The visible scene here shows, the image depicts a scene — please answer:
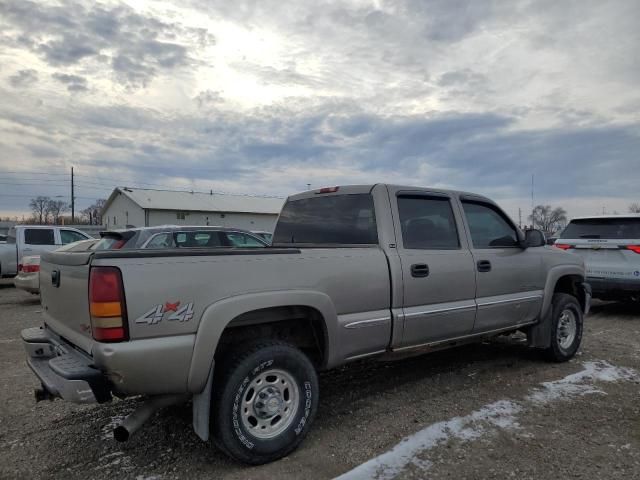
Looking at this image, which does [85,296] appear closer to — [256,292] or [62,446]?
[256,292]

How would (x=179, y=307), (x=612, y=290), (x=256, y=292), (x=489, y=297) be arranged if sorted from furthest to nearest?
1. (x=612, y=290)
2. (x=489, y=297)
3. (x=256, y=292)
4. (x=179, y=307)

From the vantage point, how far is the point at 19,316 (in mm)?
9086

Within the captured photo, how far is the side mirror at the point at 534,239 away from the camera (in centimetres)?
507

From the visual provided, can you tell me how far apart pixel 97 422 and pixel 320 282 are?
7.24 ft

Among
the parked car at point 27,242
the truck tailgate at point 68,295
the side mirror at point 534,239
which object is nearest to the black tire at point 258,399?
the truck tailgate at point 68,295

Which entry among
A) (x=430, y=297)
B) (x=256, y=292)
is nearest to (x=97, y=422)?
(x=256, y=292)

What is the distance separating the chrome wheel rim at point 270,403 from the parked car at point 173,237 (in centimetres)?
466

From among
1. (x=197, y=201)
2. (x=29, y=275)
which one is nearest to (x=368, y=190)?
(x=29, y=275)

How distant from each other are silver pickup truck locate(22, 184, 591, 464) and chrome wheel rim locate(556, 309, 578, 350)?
802 mm

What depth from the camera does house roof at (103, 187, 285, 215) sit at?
1906 inches

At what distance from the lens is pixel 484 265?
4.65m

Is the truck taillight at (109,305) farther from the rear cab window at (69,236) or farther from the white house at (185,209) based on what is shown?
the white house at (185,209)

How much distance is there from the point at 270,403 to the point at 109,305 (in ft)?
4.08

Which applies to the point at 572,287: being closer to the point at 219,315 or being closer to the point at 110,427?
the point at 219,315
